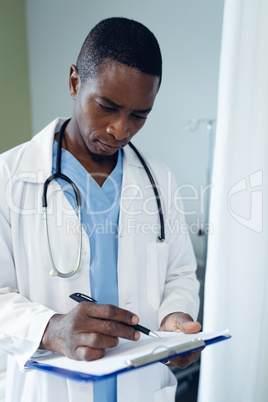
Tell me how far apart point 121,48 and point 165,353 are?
54 cm

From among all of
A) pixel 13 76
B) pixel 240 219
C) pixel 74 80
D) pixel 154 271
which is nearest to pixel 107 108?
pixel 74 80

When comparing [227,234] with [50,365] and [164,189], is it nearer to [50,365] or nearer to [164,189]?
[164,189]

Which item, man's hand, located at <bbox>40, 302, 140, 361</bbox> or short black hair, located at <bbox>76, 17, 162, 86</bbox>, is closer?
man's hand, located at <bbox>40, 302, 140, 361</bbox>

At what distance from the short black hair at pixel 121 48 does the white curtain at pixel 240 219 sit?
0.29 metres

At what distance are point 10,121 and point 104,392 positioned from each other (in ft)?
6.18

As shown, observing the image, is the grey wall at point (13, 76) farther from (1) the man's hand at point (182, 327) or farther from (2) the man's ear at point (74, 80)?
(1) the man's hand at point (182, 327)

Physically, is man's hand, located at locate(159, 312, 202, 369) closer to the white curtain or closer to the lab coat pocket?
the lab coat pocket

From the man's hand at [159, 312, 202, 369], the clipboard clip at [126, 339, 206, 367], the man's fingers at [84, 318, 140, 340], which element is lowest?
the man's hand at [159, 312, 202, 369]

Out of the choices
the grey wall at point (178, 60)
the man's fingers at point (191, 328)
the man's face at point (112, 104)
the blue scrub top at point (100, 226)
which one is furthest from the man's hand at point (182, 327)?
the grey wall at point (178, 60)

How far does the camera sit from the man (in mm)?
666

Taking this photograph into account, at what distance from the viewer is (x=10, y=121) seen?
225 centimetres

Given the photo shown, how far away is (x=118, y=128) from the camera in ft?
2.35

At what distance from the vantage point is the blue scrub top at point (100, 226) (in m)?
0.76

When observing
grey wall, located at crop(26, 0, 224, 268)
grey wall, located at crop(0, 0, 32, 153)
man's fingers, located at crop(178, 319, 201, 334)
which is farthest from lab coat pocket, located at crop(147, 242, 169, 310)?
grey wall, located at crop(0, 0, 32, 153)
